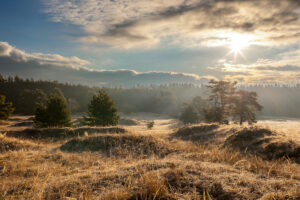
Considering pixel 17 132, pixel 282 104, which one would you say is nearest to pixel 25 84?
pixel 17 132

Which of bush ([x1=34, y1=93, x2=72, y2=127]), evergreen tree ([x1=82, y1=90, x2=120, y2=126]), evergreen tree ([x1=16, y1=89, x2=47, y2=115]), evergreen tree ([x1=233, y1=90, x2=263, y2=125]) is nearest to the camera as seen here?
bush ([x1=34, y1=93, x2=72, y2=127])

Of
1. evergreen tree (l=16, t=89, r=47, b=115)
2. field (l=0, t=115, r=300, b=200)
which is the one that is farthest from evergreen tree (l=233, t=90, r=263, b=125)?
evergreen tree (l=16, t=89, r=47, b=115)

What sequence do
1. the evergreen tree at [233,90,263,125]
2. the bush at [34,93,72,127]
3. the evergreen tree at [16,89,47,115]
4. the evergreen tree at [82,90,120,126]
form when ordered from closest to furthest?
1. the bush at [34,93,72,127]
2. the evergreen tree at [82,90,120,126]
3. the evergreen tree at [233,90,263,125]
4. the evergreen tree at [16,89,47,115]

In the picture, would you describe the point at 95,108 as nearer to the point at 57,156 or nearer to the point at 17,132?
the point at 17,132

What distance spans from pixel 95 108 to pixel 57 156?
25.9 metres

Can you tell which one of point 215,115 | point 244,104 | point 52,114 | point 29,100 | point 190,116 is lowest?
point 190,116

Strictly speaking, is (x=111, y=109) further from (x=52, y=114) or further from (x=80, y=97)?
(x=80, y=97)

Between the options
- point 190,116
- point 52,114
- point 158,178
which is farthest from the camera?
point 190,116

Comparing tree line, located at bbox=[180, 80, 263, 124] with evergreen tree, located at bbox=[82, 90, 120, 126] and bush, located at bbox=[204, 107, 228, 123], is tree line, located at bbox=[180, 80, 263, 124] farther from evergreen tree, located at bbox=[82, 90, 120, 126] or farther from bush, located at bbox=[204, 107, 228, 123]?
evergreen tree, located at bbox=[82, 90, 120, 126]

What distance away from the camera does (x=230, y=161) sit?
5.63m

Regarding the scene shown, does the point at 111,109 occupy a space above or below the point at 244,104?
below

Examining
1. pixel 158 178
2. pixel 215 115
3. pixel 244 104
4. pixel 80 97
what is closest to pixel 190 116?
pixel 215 115

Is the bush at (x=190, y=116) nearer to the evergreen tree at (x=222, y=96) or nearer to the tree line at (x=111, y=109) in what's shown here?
the tree line at (x=111, y=109)

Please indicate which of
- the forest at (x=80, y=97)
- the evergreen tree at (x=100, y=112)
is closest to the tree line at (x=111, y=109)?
the evergreen tree at (x=100, y=112)
